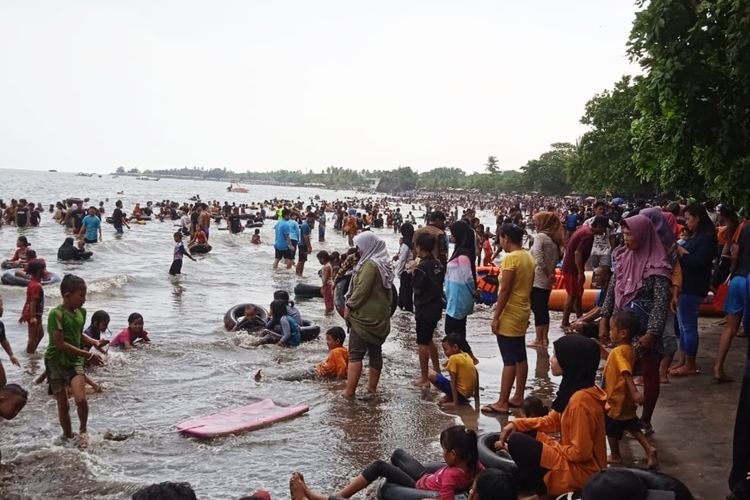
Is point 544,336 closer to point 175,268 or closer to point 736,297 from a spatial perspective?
point 736,297

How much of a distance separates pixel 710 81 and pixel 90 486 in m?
7.97

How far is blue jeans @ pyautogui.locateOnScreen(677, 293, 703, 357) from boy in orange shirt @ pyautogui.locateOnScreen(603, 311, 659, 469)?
2316 mm

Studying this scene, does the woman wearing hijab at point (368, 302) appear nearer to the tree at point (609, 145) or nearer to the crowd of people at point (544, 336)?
the crowd of people at point (544, 336)

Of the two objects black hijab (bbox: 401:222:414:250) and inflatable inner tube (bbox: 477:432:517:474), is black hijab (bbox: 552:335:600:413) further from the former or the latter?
black hijab (bbox: 401:222:414:250)

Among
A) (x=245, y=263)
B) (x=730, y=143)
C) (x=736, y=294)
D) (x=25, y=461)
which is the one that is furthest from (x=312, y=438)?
(x=245, y=263)

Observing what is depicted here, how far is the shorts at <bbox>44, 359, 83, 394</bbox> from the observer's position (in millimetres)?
6129

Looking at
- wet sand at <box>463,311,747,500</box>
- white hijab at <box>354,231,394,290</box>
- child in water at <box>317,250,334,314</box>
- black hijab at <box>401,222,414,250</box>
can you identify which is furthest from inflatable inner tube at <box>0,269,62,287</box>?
wet sand at <box>463,311,747,500</box>

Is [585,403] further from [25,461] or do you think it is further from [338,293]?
[338,293]

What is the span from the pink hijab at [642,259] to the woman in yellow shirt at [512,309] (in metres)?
0.93

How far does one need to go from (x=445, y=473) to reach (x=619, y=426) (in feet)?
5.16

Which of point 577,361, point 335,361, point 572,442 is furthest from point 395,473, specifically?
point 335,361

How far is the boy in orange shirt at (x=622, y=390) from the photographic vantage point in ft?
16.0

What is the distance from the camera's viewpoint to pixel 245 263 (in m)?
23.3

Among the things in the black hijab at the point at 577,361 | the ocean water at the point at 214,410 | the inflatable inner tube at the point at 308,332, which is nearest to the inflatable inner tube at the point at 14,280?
the ocean water at the point at 214,410
